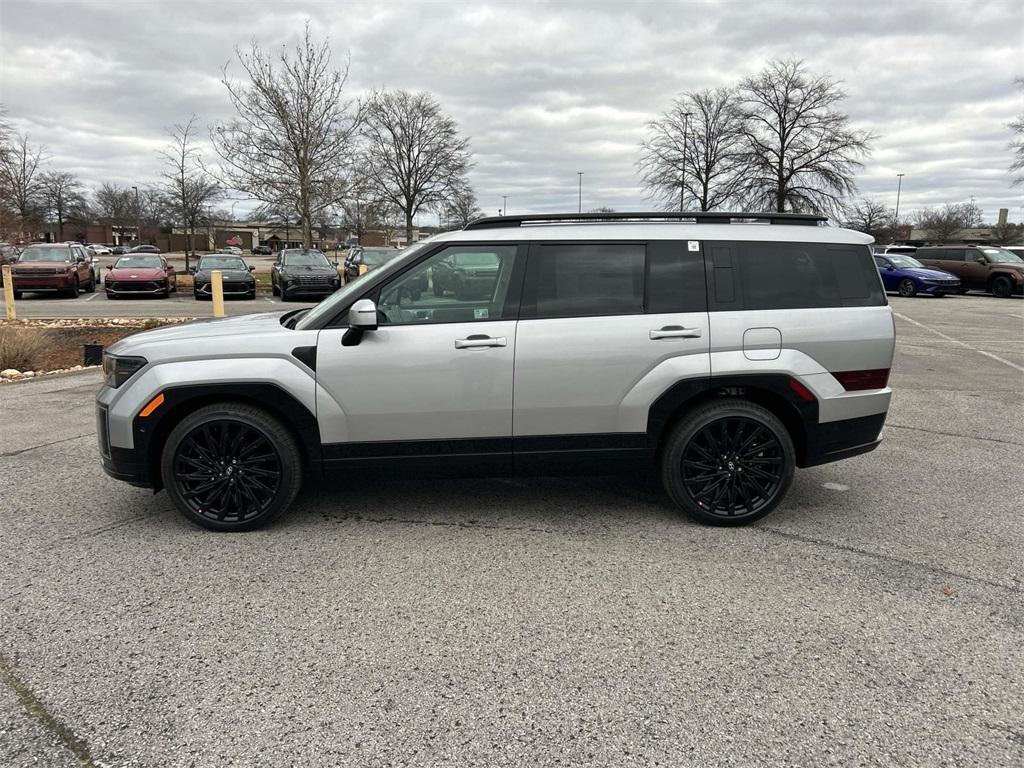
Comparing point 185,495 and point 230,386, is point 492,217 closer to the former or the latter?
point 230,386

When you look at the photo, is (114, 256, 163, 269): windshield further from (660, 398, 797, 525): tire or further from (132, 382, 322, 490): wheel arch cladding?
(660, 398, 797, 525): tire

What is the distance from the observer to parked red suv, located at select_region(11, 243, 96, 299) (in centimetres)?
2123

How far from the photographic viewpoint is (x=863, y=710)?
2596 mm

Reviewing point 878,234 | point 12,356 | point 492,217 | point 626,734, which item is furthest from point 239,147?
point 878,234

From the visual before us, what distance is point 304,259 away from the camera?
21.9m

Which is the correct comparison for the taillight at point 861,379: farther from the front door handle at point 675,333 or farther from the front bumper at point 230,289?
the front bumper at point 230,289

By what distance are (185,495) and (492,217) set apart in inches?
96.5

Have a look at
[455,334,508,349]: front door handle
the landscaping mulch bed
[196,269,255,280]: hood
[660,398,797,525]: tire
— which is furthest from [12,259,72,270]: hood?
[660,398,797,525]: tire

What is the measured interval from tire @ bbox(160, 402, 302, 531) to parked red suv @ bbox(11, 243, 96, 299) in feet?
69.6

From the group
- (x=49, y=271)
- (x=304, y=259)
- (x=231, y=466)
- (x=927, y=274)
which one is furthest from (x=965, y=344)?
(x=49, y=271)

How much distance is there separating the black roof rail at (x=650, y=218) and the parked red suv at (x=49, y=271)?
2194 cm

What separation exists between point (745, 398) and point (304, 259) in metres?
19.6

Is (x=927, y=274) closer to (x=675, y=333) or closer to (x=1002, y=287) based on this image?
(x=1002, y=287)

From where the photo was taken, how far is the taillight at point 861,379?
4.33m
